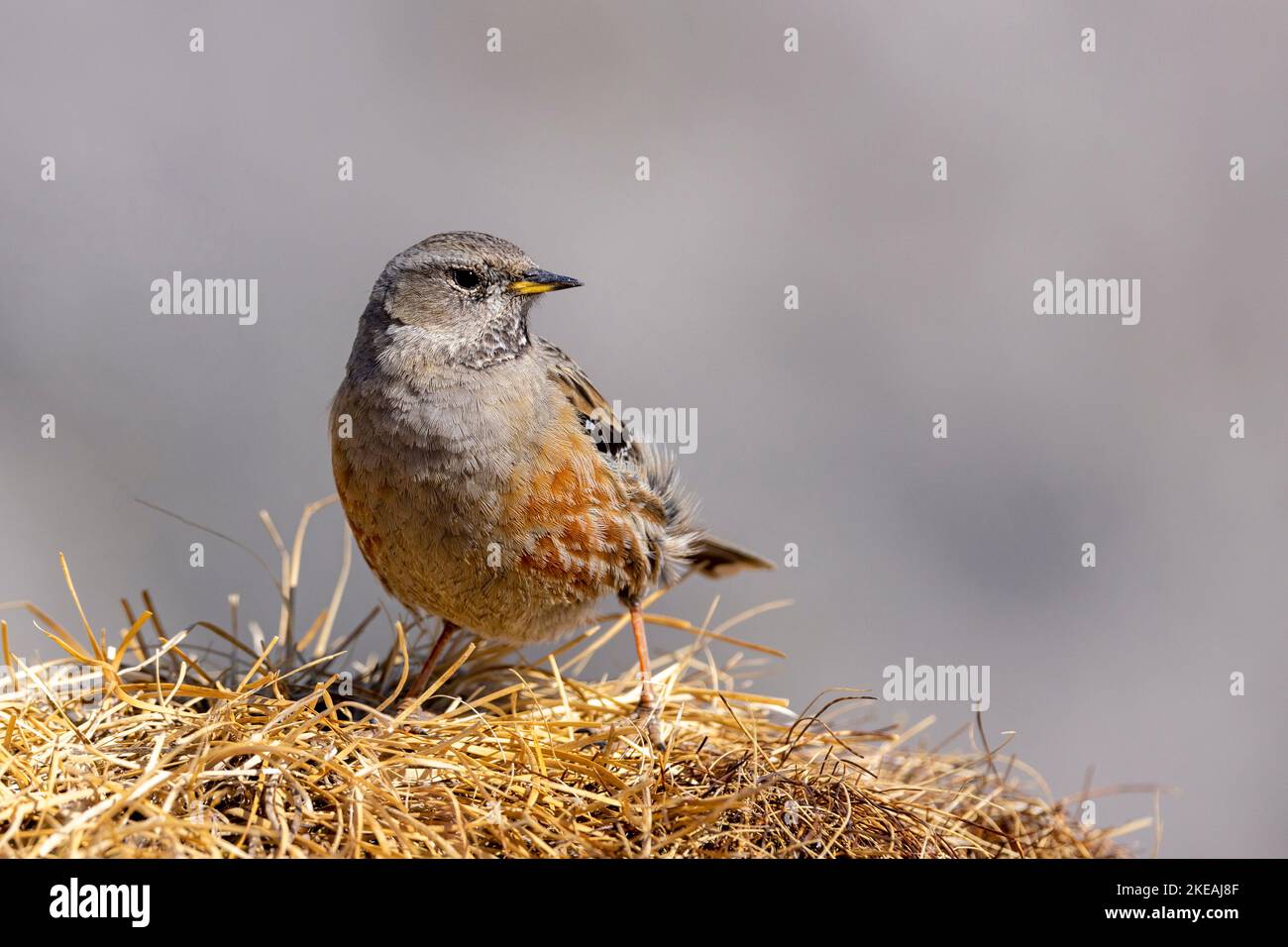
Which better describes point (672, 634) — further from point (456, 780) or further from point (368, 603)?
point (456, 780)

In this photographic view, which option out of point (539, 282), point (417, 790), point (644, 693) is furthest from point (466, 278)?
point (417, 790)

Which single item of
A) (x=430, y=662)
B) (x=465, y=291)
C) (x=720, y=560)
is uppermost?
(x=465, y=291)

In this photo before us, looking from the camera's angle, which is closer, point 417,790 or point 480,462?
point 417,790

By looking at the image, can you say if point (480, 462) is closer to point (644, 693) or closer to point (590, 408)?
point (590, 408)

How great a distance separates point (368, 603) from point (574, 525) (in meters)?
2.54

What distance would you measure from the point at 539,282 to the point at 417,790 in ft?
6.83

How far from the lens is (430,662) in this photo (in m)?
4.39

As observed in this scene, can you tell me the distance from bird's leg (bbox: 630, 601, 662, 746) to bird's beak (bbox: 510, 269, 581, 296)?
4.38 ft

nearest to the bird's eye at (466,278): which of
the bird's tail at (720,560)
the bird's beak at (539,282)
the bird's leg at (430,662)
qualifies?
the bird's beak at (539,282)

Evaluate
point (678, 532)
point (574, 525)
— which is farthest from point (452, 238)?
point (678, 532)

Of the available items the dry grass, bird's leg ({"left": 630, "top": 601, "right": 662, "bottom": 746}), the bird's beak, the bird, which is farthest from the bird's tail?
the bird's beak
